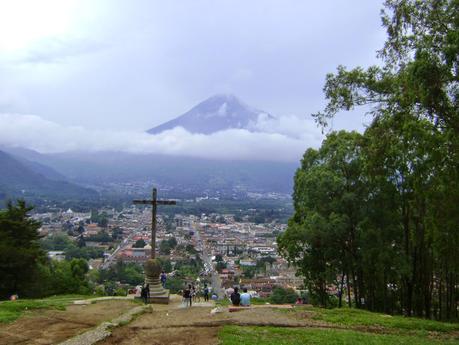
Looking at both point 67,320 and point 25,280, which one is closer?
point 67,320

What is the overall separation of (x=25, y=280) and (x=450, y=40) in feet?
66.4

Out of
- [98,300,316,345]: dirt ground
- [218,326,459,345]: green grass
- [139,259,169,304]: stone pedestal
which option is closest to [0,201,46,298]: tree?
[139,259,169,304]: stone pedestal

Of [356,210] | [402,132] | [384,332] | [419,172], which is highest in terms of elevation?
[402,132]

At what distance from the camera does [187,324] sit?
10617 millimetres

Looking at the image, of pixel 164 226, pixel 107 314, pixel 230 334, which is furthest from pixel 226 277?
pixel 164 226

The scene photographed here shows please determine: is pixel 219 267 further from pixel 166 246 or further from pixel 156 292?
pixel 156 292

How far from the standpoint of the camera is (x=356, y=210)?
646 inches

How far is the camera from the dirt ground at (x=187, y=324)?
30.0ft

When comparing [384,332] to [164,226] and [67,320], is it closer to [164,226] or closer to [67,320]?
[67,320]

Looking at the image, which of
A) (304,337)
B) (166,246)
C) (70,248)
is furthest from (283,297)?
(70,248)

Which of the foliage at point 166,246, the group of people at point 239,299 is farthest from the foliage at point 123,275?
the group of people at point 239,299

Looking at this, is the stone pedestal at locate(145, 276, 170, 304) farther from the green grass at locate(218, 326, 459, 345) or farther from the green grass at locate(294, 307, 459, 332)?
the green grass at locate(218, 326, 459, 345)

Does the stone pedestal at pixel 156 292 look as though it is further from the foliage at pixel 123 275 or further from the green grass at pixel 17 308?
the foliage at pixel 123 275

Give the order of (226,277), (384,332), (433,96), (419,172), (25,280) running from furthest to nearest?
1. (226,277)
2. (25,280)
3. (419,172)
4. (384,332)
5. (433,96)
